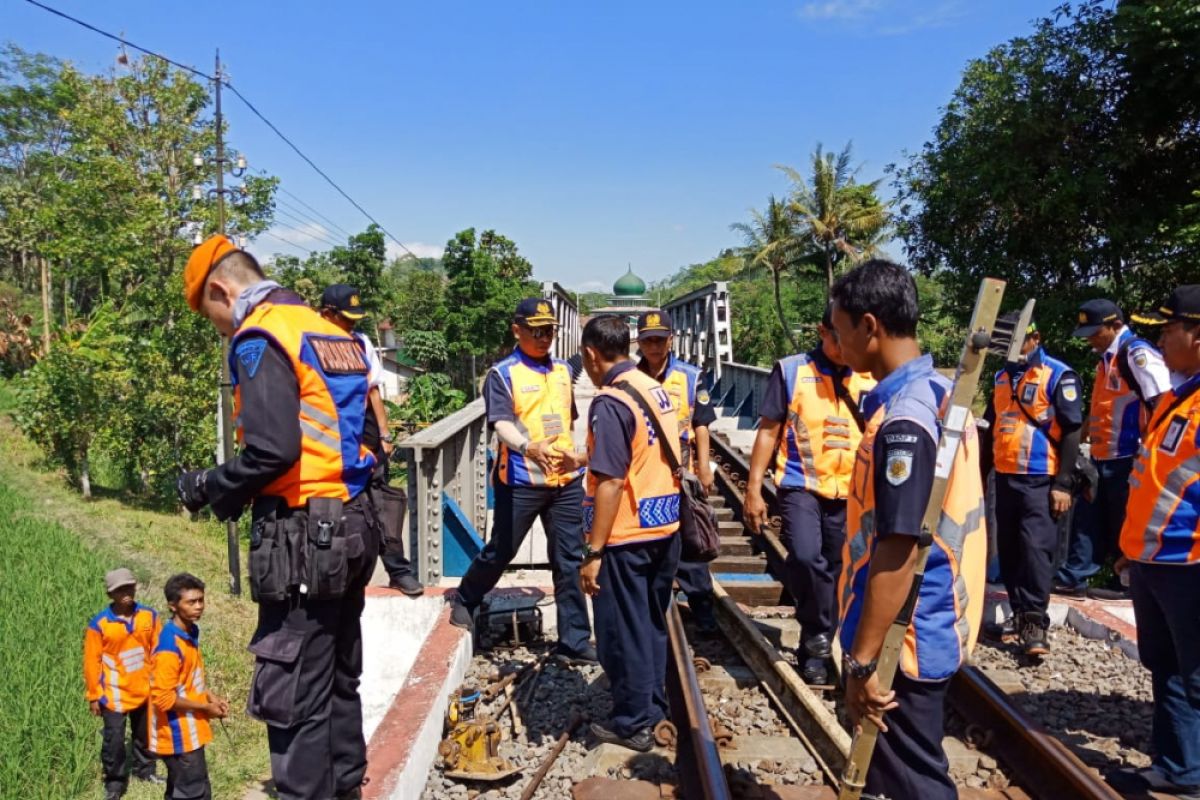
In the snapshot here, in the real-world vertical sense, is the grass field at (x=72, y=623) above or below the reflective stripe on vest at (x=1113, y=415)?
below

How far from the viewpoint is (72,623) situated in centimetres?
739

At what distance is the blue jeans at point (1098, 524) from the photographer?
6.04 metres

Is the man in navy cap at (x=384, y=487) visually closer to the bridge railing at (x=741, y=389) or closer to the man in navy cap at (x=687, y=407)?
the man in navy cap at (x=687, y=407)

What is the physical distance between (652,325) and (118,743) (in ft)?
12.6

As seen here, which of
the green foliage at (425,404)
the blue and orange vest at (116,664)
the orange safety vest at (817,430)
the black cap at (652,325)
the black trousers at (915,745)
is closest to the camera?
the black trousers at (915,745)

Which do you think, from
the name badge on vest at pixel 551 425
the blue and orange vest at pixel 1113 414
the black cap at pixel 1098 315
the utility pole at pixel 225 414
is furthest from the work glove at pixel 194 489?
the utility pole at pixel 225 414

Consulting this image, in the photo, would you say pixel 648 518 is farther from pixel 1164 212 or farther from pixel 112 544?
pixel 1164 212

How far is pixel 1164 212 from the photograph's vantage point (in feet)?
48.3

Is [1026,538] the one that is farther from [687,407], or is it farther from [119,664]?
[119,664]

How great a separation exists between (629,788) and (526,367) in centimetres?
249

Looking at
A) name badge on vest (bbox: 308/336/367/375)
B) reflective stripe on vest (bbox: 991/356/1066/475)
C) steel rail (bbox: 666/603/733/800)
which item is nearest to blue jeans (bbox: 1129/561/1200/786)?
reflective stripe on vest (bbox: 991/356/1066/475)

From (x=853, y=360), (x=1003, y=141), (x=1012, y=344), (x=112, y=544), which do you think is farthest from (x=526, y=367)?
(x=1003, y=141)

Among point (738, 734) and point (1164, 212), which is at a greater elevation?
point (1164, 212)

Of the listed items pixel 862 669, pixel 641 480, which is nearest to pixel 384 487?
pixel 641 480
